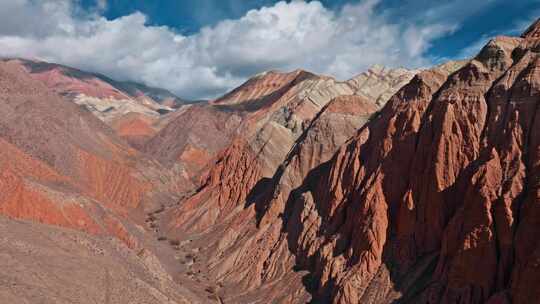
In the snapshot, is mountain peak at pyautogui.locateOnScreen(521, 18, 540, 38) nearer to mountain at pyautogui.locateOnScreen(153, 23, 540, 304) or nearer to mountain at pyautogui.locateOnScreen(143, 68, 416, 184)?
mountain at pyautogui.locateOnScreen(153, 23, 540, 304)

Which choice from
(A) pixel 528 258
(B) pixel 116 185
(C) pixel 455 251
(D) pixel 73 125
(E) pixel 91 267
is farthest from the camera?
(D) pixel 73 125

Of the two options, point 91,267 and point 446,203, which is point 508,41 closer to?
point 446,203

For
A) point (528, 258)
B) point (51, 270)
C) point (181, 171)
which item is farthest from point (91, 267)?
point (181, 171)

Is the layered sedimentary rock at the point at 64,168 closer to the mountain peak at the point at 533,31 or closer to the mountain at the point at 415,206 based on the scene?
the mountain at the point at 415,206

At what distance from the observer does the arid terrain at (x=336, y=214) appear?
2419cm

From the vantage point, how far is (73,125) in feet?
251

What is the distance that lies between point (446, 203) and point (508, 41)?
38.5 ft

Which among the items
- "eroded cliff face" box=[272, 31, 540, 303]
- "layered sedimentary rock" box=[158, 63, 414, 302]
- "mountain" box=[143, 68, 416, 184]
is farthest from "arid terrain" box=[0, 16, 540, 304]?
"mountain" box=[143, 68, 416, 184]

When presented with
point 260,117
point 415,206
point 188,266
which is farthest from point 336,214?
point 260,117

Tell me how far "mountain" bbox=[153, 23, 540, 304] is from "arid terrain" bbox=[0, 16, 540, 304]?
3.8 inches

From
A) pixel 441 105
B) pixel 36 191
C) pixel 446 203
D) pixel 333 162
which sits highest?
pixel 441 105

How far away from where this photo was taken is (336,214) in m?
37.2

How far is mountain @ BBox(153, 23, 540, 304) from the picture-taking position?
2364 cm

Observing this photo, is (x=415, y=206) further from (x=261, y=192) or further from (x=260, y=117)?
(x=260, y=117)
